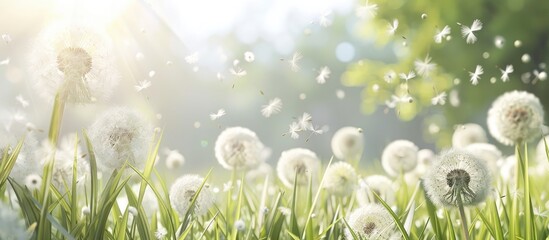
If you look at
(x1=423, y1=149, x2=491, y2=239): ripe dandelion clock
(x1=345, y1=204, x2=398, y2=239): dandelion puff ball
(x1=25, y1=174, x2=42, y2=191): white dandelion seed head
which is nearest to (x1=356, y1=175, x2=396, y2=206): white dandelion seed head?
(x1=345, y1=204, x2=398, y2=239): dandelion puff ball

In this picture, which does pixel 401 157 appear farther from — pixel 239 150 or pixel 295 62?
pixel 295 62

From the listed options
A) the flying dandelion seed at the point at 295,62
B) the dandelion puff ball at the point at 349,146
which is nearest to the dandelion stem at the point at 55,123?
the flying dandelion seed at the point at 295,62

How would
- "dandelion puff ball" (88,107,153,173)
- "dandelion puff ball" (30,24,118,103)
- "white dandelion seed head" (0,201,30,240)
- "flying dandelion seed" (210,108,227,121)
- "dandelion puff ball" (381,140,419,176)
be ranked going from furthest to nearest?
1. "dandelion puff ball" (381,140,419,176)
2. "flying dandelion seed" (210,108,227,121)
3. "dandelion puff ball" (88,107,153,173)
4. "dandelion puff ball" (30,24,118,103)
5. "white dandelion seed head" (0,201,30,240)

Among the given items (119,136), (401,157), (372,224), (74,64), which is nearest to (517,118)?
(401,157)

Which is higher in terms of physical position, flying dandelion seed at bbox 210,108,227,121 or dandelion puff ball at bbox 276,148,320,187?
dandelion puff ball at bbox 276,148,320,187

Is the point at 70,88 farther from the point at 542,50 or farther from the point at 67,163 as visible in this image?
the point at 542,50

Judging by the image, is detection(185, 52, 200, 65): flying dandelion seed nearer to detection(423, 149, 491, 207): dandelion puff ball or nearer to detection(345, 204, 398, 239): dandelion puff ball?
detection(345, 204, 398, 239): dandelion puff ball
